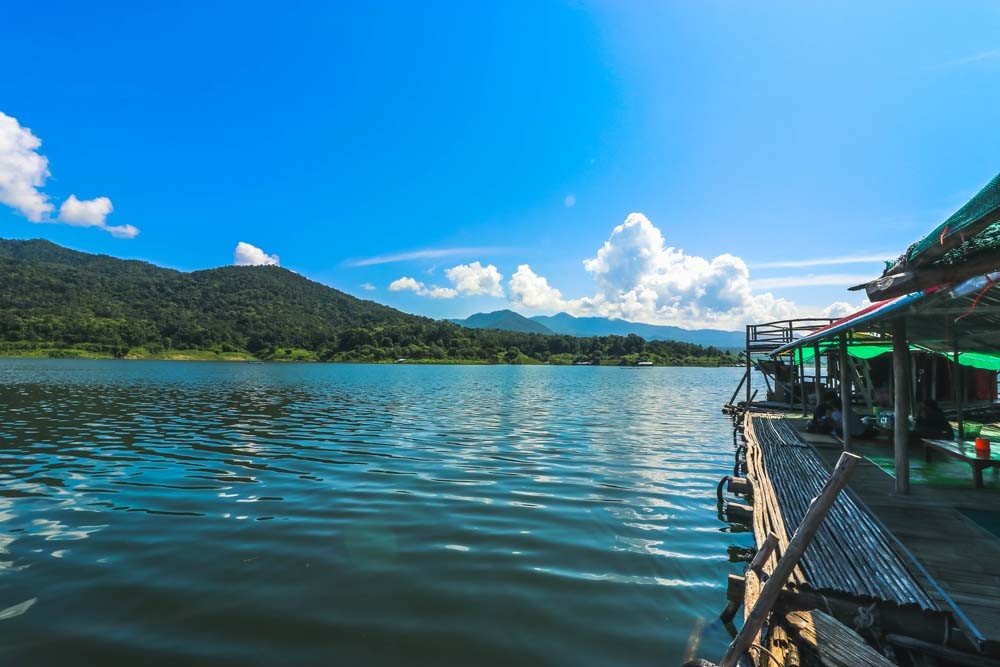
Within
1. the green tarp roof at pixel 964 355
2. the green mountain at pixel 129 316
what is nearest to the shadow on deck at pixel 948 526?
the green tarp roof at pixel 964 355

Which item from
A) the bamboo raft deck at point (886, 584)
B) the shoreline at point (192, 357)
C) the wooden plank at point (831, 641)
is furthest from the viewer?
the shoreline at point (192, 357)

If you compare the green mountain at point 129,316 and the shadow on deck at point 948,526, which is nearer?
the shadow on deck at point 948,526

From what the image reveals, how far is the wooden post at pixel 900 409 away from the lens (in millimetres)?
8695

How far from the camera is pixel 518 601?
6.96 meters

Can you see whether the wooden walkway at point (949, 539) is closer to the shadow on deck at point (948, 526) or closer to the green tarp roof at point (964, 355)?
the shadow on deck at point (948, 526)

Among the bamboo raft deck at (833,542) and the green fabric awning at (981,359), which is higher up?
the green fabric awning at (981,359)

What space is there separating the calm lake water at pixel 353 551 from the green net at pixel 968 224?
540 cm

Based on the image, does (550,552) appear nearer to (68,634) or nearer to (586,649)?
(586,649)

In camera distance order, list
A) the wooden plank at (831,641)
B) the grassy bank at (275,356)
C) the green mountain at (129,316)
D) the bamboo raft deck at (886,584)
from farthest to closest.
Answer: the green mountain at (129,316)
the grassy bank at (275,356)
the bamboo raft deck at (886,584)
the wooden plank at (831,641)

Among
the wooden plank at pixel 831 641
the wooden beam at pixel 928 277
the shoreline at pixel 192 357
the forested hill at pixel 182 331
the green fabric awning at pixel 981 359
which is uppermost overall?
the forested hill at pixel 182 331

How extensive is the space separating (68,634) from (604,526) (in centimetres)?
864

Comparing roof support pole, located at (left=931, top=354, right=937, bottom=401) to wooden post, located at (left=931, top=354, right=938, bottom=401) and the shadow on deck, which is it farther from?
the shadow on deck

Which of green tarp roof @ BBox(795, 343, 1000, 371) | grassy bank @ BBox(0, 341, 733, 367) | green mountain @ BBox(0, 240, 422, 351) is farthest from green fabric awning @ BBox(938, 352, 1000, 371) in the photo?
green mountain @ BBox(0, 240, 422, 351)

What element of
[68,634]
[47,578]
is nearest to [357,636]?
[68,634]
